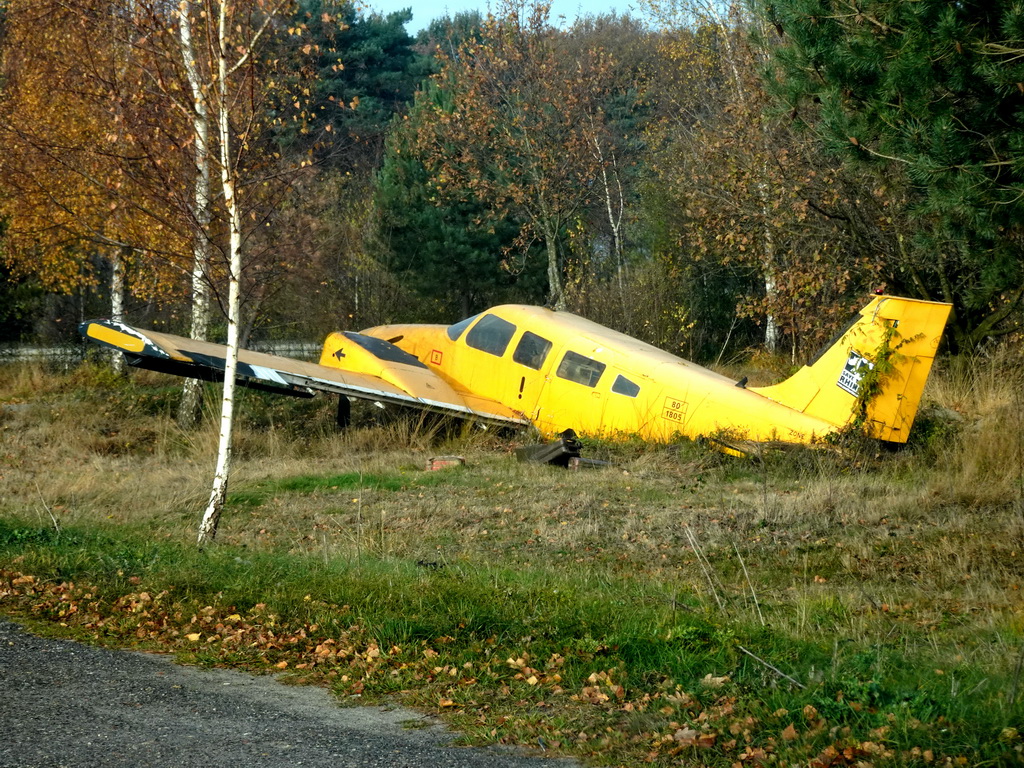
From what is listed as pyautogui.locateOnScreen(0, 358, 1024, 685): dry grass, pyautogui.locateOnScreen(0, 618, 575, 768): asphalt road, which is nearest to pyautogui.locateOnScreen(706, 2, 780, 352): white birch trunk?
pyautogui.locateOnScreen(0, 358, 1024, 685): dry grass

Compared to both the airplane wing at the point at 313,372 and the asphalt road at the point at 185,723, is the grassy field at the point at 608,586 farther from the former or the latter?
the airplane wing at the point at 313,372

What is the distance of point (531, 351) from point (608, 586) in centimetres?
881

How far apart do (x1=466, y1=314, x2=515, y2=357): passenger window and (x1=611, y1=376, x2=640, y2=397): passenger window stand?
2295mm

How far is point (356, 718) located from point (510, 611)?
176 cm

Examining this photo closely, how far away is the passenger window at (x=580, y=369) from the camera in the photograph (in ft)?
49.4

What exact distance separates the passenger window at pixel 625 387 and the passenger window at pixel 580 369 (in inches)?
11.6

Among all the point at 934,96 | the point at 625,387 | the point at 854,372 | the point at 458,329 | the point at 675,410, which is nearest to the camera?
the point at 934,96

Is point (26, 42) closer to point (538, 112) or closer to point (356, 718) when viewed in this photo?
point (538, 112)

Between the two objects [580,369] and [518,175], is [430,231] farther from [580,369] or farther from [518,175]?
[580,369]

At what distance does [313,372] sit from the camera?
16.5 meters

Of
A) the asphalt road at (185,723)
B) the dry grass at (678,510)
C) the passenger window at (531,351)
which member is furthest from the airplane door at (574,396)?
the asphalt road at (185,723)

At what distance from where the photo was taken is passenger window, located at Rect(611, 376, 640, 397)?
14617 millimetres

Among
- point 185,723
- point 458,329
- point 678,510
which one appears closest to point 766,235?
point 458,329

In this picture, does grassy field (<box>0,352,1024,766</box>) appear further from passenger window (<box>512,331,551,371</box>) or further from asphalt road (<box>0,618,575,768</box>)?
passenger window (<box>512,331,551,371</box>)
